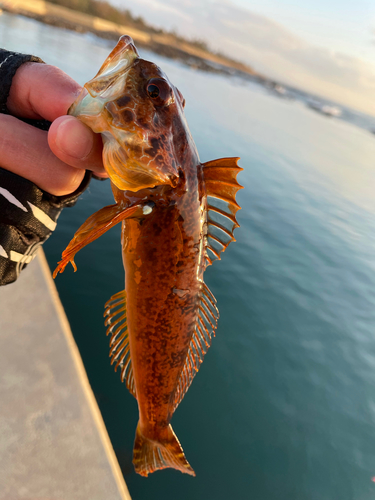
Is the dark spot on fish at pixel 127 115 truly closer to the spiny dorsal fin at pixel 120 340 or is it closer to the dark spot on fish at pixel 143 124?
the dark spot on fish at pixel 143 124

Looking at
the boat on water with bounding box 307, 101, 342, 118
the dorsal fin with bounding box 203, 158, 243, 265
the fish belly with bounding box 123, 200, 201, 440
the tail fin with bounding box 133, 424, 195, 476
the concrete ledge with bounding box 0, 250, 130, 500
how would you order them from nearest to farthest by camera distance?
the fish belly with bounding box 123, 200, 201, 440, the dorsal fin with bounding box 203, 158, 243, 265, the tail fin with bounding box 133, 424, 195, 476, the concrete ledge with bounding box 0, 250, 130, 500, the boat on water with bounding box 307, 101, 342, 118

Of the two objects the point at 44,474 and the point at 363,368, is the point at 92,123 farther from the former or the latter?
the point at 363,368

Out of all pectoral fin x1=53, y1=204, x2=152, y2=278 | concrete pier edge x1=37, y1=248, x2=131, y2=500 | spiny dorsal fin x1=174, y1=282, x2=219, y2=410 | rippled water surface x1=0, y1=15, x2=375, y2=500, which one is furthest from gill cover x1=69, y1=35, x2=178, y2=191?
rippled water surface x1=0, y1=15, x2=375, y2=500

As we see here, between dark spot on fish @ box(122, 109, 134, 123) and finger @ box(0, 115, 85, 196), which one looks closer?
dark spot on fish @ box(122, 109, 134, 123)

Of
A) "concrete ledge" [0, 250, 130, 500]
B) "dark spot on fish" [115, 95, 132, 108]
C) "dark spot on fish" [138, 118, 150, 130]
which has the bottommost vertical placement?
"concrete ledge" [0, 250, 130, 500]

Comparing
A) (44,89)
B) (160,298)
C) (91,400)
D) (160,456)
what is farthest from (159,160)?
(91,400)

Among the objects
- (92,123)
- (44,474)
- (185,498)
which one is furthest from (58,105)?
(185,498)

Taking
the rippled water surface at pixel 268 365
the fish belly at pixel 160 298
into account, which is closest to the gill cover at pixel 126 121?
the fish belly at pixel 160 298

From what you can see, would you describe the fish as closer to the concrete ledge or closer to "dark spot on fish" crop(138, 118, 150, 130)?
"dark spot on fish" crop(138, 118, 150, 130)
